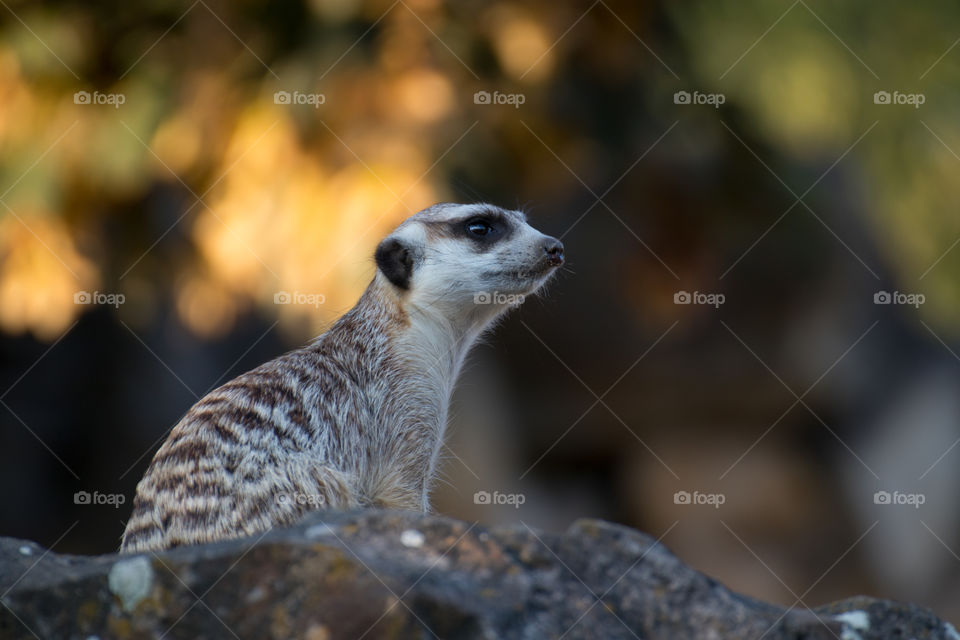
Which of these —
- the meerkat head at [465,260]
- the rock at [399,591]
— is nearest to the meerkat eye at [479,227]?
the meerkat head at [465,260]

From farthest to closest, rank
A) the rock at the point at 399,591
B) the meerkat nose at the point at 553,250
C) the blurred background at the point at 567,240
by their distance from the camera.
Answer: the blurred background at the point at 567,240 → the meerkat nose at the point at 553,250 → the rock at the point at 399,591

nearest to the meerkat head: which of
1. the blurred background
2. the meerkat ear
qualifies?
the meerkat ear

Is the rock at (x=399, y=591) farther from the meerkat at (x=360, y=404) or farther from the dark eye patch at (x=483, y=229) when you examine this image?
the dark eye patch at (x=483, y=229)

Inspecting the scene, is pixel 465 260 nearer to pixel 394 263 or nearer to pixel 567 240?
pixel 394 263

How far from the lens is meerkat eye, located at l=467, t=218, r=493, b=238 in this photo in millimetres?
4301

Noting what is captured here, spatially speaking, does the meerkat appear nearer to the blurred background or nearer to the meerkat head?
the meerkat head

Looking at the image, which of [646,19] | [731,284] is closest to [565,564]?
[646,19]

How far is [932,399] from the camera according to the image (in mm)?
11281

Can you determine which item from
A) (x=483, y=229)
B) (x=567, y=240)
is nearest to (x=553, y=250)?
(x=483, y=229)

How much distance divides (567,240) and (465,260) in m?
6.43

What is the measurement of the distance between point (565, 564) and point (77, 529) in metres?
9.75

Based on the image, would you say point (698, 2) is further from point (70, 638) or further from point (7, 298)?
point (70, 638)

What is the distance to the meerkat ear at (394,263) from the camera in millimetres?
4297

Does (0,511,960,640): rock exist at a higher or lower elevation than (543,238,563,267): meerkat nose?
lower
